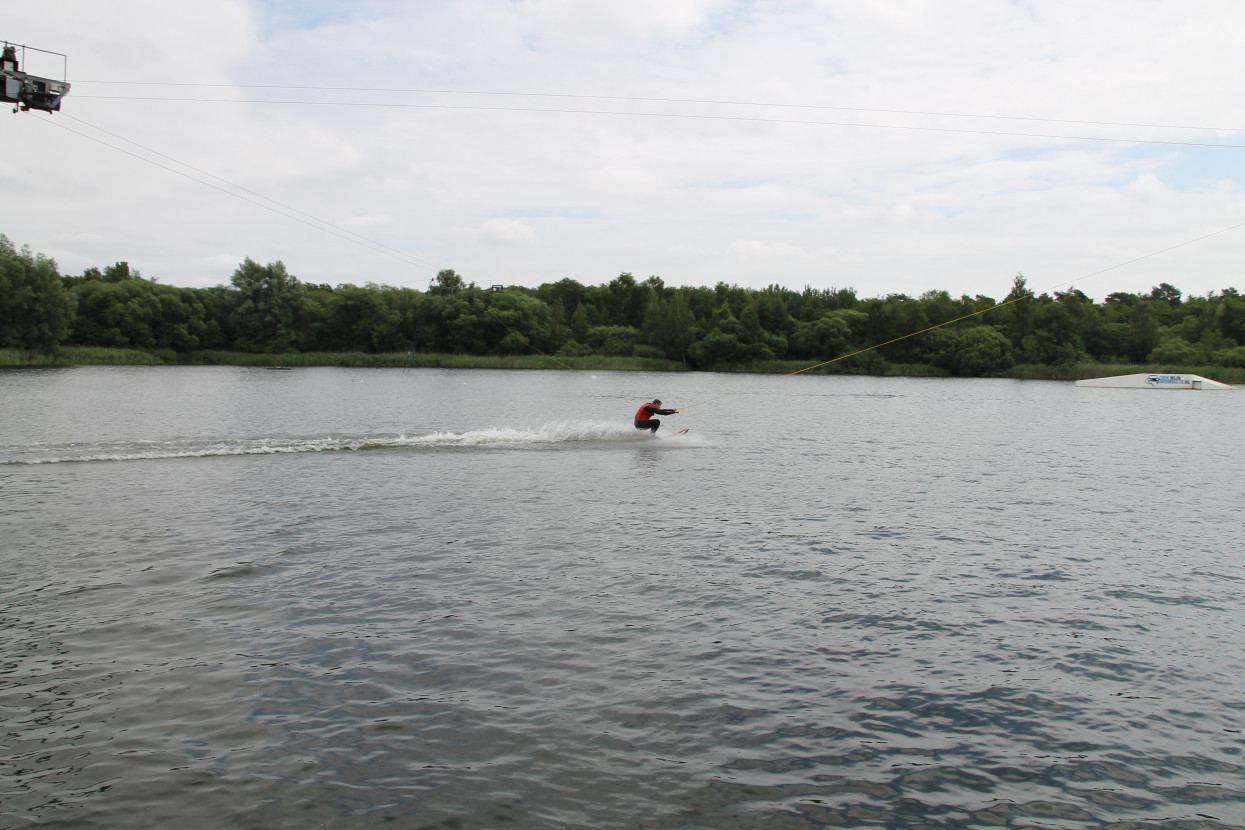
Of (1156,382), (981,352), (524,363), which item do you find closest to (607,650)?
(524,363)

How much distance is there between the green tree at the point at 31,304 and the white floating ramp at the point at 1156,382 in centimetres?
11420

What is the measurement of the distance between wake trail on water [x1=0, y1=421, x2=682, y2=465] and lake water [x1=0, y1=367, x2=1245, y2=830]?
3.36 ft

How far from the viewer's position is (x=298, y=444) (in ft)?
92.0

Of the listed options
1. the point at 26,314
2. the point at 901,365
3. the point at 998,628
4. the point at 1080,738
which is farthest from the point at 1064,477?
the point at 901,365

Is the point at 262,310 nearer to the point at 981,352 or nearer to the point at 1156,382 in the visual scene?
the point at 981,352

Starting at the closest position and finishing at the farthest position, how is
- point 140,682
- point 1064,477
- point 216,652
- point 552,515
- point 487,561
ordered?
point 140,682 < point 216,652 < point 487,561 < point 552,515 < point 1064,477

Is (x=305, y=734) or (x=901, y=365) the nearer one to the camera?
(x=305, y=734)

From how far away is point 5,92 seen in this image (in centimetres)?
1992

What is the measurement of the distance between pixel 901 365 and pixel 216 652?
409 feet

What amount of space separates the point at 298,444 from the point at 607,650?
21335 millimetres

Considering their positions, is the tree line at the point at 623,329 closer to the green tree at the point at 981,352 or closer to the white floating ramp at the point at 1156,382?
the green tree at the point at 981,352

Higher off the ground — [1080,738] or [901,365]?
[901,365]

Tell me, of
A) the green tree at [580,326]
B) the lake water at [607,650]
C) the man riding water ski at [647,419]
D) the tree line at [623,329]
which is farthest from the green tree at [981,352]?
the lake water at [607,650]

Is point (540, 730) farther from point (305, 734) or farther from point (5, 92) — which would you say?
point (5, 92)
